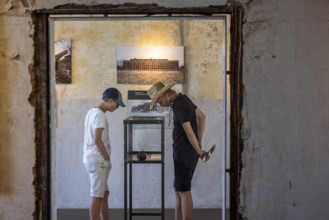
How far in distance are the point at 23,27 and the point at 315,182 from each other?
6.96 feet

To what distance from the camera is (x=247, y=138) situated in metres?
2.82

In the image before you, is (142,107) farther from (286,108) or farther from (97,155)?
(286,108)

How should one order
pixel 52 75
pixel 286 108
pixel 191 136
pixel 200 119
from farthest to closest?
pixel 200 119 < pixel 191 136 < pixel 52 75 < pixel 286 108

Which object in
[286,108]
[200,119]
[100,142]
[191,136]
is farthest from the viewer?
[200,119]

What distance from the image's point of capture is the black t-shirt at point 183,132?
4027mm

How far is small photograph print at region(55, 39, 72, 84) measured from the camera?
18.1 ft

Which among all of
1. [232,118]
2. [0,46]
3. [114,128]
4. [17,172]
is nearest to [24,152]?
[17,172]

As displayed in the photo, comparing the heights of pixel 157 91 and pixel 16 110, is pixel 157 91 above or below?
above

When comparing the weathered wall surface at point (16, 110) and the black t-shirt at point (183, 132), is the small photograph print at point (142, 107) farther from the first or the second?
the weathered wall surface at point (16, 110)

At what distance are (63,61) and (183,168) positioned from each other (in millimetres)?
2347

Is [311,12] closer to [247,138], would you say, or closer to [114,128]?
[247,138]

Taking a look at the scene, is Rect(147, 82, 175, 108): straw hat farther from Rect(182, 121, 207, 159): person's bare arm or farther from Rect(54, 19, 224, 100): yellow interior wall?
Rect(54, 19, 224, 100): yellow interior wall

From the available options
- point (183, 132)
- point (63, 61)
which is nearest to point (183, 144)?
point (183, 132)

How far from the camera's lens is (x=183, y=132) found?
4.11m
